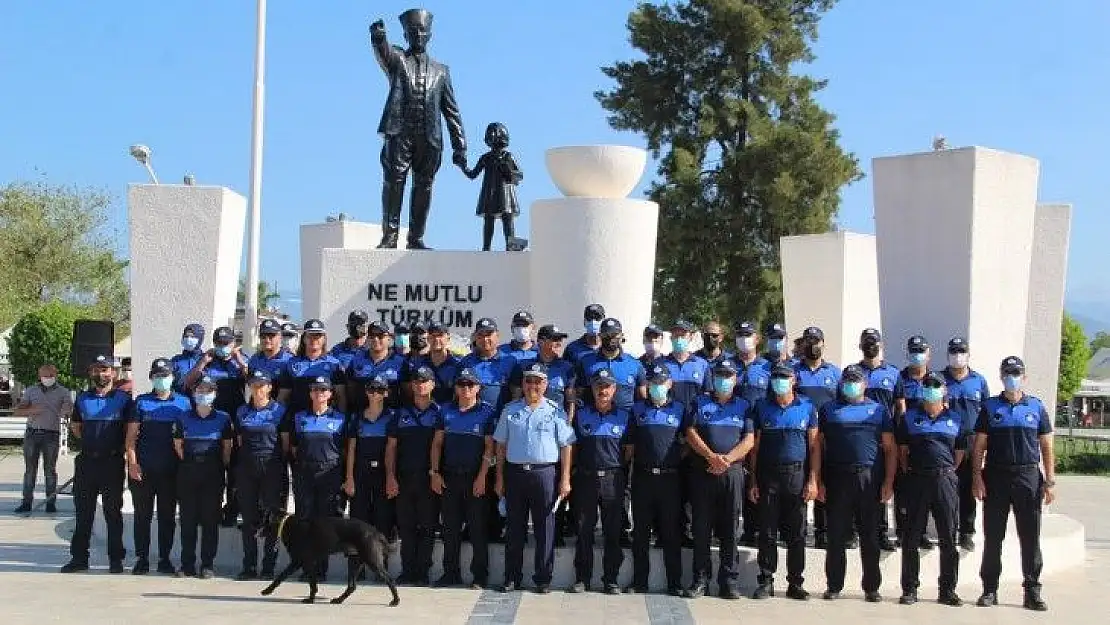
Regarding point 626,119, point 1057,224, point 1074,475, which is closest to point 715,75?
point 626,119

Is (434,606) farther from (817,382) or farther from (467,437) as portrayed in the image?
(817,382)

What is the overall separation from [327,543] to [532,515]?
132 cm

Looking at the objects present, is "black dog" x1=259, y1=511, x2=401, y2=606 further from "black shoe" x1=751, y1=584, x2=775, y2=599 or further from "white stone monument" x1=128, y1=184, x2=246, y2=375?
"white stone monument" x1=128, y1=184, x2=246, y2=375

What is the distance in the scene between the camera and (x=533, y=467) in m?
7.68

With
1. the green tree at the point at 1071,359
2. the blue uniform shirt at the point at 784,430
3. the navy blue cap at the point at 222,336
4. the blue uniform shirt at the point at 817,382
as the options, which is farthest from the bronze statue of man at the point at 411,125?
the green tree at the point at 1071,359

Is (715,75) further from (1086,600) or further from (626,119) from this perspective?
(1086,600)

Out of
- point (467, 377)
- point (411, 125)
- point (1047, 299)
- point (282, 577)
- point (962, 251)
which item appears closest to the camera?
point (282, 577)

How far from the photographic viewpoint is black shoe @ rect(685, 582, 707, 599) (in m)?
7.79

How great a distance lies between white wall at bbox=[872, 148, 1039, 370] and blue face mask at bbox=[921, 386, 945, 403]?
6.51 feet

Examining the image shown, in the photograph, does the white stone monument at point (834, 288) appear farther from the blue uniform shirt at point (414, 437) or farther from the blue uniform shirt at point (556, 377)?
the blue uniform shirt at point (414, 437)

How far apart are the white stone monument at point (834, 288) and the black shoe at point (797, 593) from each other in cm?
670

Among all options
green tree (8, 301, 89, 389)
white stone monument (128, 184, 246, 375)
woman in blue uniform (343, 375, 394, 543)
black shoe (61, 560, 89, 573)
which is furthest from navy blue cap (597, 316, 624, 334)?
green tree (8, 301, 89, 389)

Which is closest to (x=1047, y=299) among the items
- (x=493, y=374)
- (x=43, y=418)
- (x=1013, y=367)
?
(x=1013, y=367)

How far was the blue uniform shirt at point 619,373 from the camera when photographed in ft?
27.0
